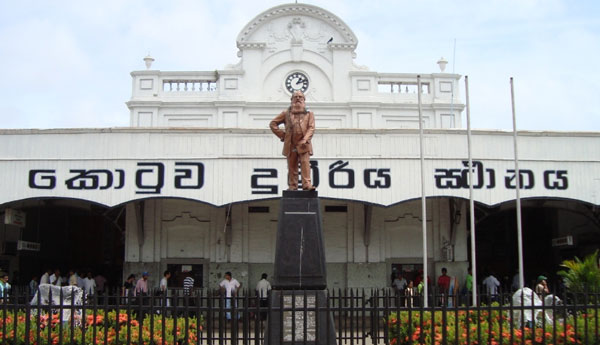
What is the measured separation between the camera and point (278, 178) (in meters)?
20.4

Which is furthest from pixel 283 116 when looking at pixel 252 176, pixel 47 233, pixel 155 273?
pixel 47 233

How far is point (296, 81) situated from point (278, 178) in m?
8.36

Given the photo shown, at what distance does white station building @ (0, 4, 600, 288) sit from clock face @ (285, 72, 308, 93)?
0.06m

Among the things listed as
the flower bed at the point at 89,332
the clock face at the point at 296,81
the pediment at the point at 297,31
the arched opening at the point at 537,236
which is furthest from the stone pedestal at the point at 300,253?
the pediment at the point at 297,31

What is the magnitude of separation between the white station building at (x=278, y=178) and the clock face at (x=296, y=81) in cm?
6

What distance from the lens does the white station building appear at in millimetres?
20484

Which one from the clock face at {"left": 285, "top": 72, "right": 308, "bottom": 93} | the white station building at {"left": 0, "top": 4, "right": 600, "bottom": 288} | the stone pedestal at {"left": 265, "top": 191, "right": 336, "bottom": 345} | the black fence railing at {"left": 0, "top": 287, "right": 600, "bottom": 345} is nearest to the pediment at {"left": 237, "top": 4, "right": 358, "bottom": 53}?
the white station building at {"left": 0, "top": 4, "right": 600, "bottom": 288}

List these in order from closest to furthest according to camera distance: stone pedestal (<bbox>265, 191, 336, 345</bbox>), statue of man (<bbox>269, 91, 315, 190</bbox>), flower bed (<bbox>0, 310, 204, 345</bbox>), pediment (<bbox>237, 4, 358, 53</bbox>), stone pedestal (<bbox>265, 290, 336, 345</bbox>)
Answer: flower bed (<bbox>0, 310, 204, 345</bbox>) < stone pedestal (<bbox>265, 290, 336, 345</bbox>) < stone pedestal (<bbox>265, 191, 336, 345</bbox>) < statue of man (<bbox>269, 91, 315, 190</bbox>) < pediment (<bbox>237, 4, 358, 53</bbox>)

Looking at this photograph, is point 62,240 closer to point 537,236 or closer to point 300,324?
point 537,236

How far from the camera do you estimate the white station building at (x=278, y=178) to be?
67.2 ft

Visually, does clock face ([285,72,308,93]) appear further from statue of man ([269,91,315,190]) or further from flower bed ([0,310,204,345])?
flower bed ([0,310,204,345])

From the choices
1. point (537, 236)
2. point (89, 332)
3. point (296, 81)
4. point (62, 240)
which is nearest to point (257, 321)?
point (89, 332)

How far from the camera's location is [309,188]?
39.0ft

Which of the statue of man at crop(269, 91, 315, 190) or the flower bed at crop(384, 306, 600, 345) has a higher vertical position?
the statue of man at crop(269, 91, 315, 190)
